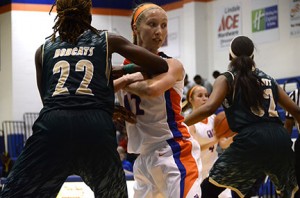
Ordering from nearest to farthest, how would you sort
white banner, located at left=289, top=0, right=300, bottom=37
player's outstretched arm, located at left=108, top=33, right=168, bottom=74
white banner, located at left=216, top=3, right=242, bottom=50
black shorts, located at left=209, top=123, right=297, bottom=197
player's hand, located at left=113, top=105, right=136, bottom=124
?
player's outstretched arm, located at left=108, top=33, right=168, bottom=74 < player's hand, located at left=113, top=105, right=136, bottom=124 < black shorts, located at left=209, top=123, right=297, bottom=197 < white banner, located at left=289, top=0, right=300, bottom=37 < white banner, located at left=216, top=3, right=242, bottom=50

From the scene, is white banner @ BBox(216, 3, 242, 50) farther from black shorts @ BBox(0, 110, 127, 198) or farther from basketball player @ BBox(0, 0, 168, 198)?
black shorts @ BBox(0, 110, 127, 198)

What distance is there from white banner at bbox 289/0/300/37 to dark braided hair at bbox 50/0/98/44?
516 inches

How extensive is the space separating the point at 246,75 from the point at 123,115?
1.26 metres

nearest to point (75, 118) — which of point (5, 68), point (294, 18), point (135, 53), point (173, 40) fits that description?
point (135, 53)

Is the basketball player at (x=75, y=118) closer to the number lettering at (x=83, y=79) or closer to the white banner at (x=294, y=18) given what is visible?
the number lettering at (x=83, y=79)

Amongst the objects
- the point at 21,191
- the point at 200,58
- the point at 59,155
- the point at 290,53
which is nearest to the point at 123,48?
the point at 59,155

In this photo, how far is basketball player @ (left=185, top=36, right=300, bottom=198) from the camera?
5.69 meters

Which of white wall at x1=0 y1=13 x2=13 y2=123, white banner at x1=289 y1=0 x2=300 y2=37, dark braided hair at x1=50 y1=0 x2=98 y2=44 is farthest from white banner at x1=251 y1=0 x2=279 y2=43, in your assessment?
dark braided hair at x1=50 y1=0 x2=98 y2=44

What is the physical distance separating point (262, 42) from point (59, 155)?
14329 millimetres

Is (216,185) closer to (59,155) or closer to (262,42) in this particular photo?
(59,155)

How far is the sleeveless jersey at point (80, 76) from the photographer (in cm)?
431

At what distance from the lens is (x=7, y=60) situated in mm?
20828

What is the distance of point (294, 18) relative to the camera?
56.0 feet

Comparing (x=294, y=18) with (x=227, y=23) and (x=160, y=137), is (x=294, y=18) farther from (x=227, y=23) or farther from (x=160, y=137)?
(x=160, y=137)
